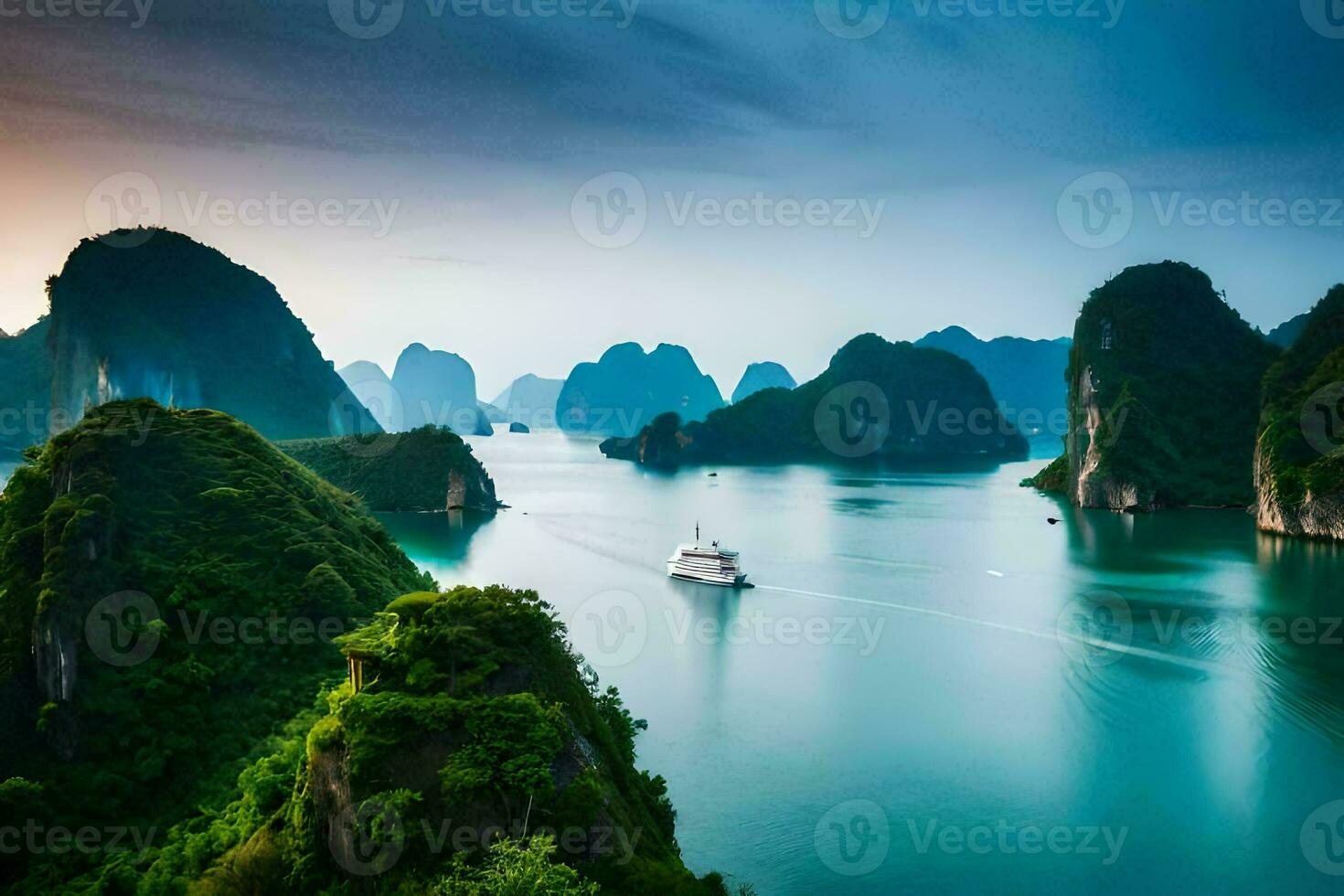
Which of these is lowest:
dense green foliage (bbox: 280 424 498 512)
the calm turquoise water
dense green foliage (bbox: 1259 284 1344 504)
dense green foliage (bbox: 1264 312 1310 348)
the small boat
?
the calm turquoise water

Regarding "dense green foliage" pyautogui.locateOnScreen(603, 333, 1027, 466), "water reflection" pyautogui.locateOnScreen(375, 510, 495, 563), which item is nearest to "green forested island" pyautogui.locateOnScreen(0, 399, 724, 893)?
"water reflection" pyautogui.locateOnScreen(375, 510, 495, 563)

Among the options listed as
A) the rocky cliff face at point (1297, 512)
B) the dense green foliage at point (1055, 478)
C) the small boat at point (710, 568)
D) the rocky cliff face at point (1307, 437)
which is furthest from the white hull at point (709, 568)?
the dense green foliage at point (1055, 478)

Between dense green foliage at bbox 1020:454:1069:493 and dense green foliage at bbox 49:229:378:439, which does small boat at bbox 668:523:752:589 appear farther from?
dense green foliage at bbox 49:229:378:439

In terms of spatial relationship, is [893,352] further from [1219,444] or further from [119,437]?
[119,437]

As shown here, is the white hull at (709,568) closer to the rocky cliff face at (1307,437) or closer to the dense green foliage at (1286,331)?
the rocky cliff face at (1307,437)

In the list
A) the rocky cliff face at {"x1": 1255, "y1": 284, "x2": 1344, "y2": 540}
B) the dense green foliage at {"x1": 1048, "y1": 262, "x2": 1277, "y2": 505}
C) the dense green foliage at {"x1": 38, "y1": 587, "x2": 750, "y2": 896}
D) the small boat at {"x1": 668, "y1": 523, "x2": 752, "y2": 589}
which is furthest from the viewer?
the dense green foliage at {"x1": 1048, "y1": 262, "x2": 1277, "y2": 505}

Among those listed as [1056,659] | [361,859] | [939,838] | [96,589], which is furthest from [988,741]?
[96,589]
